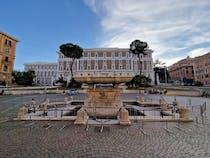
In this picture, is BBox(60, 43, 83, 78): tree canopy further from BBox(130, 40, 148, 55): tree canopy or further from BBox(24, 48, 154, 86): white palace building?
BBox(130, 40, 148, 55): tree canopy

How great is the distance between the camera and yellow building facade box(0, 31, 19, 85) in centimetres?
3400

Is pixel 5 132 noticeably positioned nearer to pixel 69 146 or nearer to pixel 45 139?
pixel 45 139

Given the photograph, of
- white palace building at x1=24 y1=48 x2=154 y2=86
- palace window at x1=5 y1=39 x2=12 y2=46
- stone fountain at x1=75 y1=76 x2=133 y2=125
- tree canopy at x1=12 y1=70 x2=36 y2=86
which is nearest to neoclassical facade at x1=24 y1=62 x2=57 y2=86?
white palace building at x1=24 y1=48 x2=154 y2=86

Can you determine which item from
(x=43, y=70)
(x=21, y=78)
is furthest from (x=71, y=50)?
(x=43, y=70)

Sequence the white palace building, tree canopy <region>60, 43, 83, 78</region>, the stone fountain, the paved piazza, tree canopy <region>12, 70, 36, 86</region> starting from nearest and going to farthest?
the paved piazza < the stone fountain < tree canopy <region>12, 70, 36, 86</region> < tree canopy <region>60, 43, 83, 78</region> < the white palace building

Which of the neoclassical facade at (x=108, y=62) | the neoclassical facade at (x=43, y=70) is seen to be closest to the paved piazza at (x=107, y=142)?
the neoclassical facade at (x=108, y=62)

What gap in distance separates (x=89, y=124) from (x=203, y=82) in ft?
183

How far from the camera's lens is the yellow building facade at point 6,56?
34.0 meters

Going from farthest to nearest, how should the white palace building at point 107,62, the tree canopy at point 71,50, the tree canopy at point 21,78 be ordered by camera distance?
1. the white palace building at point 107,62
2. the tree canopy at point 71,50
3. the tree canopy at point 21,78

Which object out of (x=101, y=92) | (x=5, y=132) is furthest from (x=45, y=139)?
(x=101, y=92)

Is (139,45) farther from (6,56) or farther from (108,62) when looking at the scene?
(6,56)

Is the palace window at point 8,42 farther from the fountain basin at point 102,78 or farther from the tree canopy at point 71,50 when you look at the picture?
the fountain basin at point 102,78

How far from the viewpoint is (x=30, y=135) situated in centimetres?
443

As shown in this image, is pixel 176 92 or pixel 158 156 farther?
pixel 176 92
